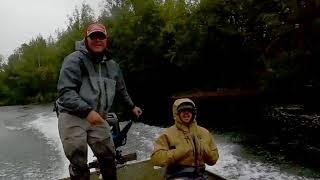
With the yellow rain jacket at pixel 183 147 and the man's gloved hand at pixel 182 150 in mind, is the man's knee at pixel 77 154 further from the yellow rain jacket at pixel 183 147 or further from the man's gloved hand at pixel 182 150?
the man's gloved hand at pixel 182 150

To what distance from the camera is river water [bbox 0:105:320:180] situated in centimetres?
1097

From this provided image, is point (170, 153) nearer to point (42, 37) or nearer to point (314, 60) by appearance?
point (314, 60)

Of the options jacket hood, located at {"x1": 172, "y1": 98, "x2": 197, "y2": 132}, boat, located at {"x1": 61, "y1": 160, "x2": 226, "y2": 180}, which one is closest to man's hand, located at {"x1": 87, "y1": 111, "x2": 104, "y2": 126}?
jacket hood, located at {"x1": 172, "y1": 98, "x2": 197, "y2": 132}

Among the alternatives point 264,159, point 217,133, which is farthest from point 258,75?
point 264,159

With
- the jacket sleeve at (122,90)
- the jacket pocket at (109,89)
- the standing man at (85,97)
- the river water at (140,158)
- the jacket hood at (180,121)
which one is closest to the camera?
the standing man at (85,97)

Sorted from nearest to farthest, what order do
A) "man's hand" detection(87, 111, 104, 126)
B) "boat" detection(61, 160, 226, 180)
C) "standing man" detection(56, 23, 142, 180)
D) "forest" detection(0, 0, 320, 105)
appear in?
"man's hand" detection(87, 111, 104, 126)
"standing man" detection(56, 23, 142, 180)
"boat" detection(61, 160, 226, 180)
"forest" detection(0, 0, 320, 105)

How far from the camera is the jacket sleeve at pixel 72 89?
409 cm

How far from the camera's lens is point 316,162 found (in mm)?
11602

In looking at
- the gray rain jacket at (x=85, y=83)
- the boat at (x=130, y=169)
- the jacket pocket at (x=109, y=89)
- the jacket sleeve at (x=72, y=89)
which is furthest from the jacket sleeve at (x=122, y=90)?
the boat at (x=130, y=169)

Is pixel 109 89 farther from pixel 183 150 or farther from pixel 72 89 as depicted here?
pixel 183 150

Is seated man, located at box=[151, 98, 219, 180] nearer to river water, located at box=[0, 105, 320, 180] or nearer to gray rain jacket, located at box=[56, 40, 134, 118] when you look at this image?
gray rain jacket, located at box=[56, 40, 134, 118]

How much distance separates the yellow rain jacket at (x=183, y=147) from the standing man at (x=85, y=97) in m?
0.67

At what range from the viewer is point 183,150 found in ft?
14.0

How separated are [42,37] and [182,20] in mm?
62559
